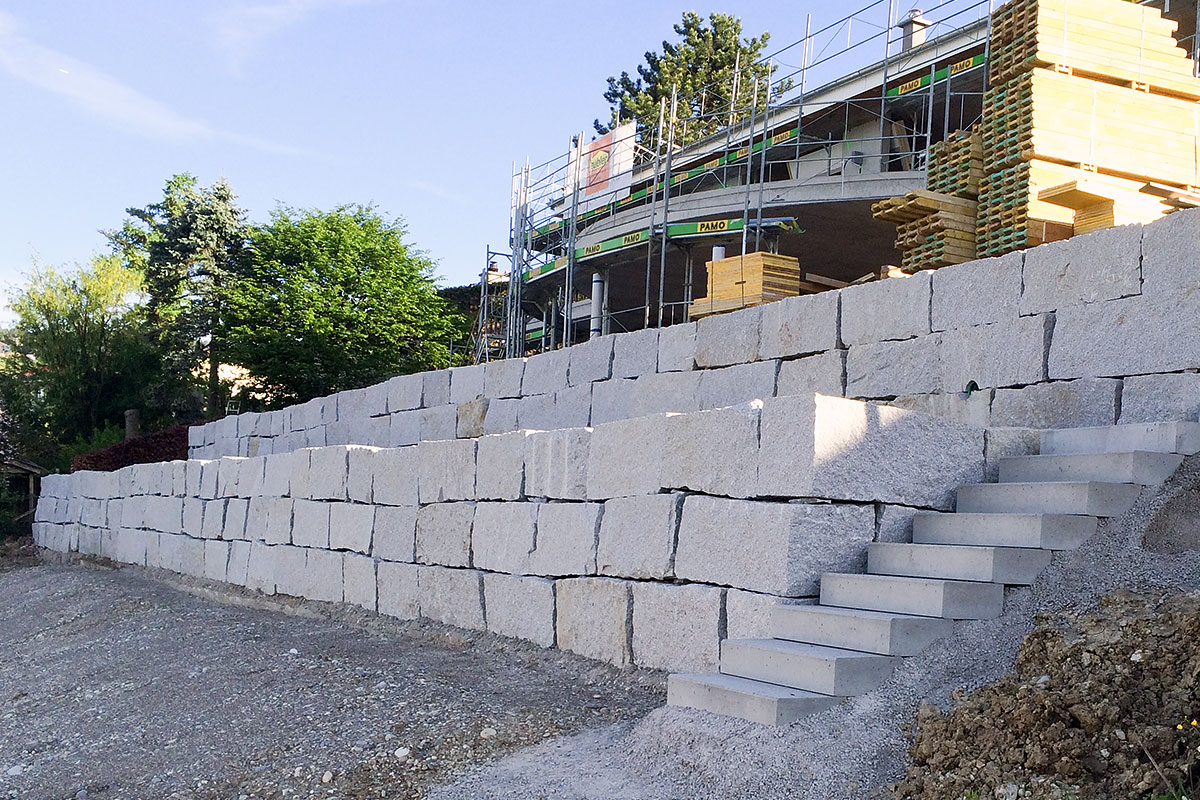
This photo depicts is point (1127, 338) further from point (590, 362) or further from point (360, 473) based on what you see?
point (360, 473)

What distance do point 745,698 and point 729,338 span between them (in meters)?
5.42

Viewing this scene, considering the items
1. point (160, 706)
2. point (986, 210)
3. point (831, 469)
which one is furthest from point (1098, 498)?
point (160, 706)

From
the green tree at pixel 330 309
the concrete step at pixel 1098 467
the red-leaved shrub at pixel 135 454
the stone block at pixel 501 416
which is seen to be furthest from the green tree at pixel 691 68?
the concrete step at pixel 1098 467

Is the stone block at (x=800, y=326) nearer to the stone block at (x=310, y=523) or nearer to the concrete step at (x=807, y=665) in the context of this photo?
the concrete step at (x=807, y=665)

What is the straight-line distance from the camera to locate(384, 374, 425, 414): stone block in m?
15.1

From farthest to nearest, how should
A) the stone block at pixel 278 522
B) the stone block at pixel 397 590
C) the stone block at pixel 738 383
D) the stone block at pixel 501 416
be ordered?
1. the stone block at pixel 501 416
2. the stone block at pixel 278 522
3. the stone block at pixel 397 590
4. the stone block at pixel 738 383

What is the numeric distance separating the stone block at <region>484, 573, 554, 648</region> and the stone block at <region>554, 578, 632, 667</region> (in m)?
0.13

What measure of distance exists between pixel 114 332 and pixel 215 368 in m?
3.42

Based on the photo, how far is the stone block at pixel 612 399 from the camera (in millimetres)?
11031

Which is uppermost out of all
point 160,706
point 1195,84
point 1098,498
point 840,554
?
point 1195,84

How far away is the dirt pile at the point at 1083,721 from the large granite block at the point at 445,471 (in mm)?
5294

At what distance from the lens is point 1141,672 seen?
3.83 metres

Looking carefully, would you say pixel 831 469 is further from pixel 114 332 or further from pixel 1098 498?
pixel 114 332

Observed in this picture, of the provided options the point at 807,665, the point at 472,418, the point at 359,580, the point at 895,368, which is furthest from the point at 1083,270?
the point at 472,418
